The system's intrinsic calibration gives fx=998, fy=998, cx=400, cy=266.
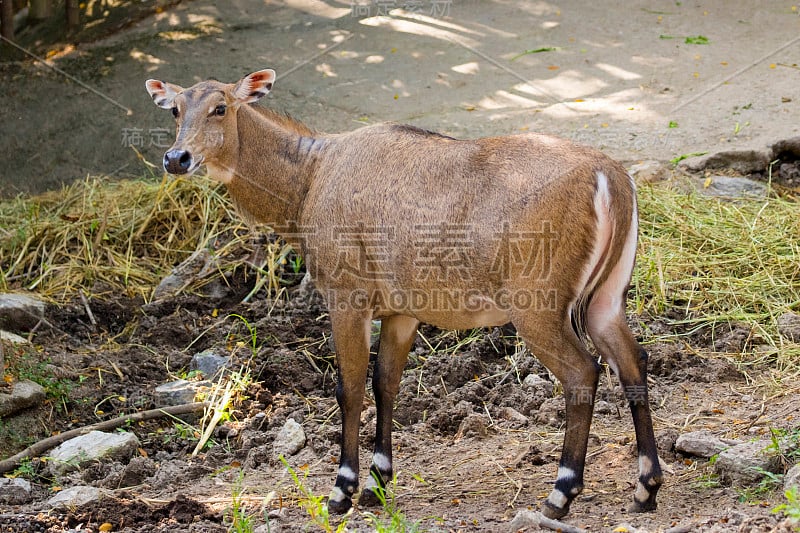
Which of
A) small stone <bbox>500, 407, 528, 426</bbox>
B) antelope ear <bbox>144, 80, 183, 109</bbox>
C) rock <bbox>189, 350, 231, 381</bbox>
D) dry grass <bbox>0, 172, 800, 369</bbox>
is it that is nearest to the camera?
antelope ear <bbox>144, 80, 183, 109</bbox>

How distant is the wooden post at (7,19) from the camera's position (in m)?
13.2

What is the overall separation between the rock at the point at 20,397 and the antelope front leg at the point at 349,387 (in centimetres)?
252

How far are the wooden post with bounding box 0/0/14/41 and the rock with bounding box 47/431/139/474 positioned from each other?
28.5 feet

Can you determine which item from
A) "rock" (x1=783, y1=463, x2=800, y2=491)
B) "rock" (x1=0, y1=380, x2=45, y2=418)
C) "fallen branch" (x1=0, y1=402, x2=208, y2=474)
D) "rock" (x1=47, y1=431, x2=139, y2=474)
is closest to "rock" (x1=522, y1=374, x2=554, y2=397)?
"rock" (x1=783, y1=463, x2=800, y2=491)

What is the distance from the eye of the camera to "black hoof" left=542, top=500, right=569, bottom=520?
16.6 feet

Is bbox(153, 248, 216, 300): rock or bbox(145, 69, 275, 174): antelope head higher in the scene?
bbox(145, 69, 275, 174): antelope head

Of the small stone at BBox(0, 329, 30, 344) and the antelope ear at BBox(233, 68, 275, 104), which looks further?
the small stone at BBox(0, 329, 30, 344)

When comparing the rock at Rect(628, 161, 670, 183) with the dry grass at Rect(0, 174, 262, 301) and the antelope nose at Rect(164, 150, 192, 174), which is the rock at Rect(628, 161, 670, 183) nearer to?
the dry grass at Rect(0, 174, 262, 301)

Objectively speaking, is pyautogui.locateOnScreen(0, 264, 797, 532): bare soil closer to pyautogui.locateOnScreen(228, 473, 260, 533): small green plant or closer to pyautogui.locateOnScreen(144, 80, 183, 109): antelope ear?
pyautogui.locateOnScreen(228, 473, 260, 533): small green plant

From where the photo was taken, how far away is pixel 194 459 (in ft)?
21.3

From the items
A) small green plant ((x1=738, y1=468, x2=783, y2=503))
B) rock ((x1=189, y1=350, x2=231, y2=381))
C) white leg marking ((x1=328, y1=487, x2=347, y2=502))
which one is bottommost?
rock ((x1=189, y1=350, x2=231, y2=381))

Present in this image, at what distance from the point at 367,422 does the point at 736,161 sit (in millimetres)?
4722

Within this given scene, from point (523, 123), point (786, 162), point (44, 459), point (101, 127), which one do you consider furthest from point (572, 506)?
point (101, 127)

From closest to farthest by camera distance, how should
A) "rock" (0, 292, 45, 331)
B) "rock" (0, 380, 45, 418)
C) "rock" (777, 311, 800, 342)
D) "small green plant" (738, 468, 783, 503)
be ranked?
"small green plant" (738, 468, 783, 503)
"rock" (0, 380, 45, 418)
"rock" (777, 311, 800, 342)
"rock" (0, 292, 45, 331)
